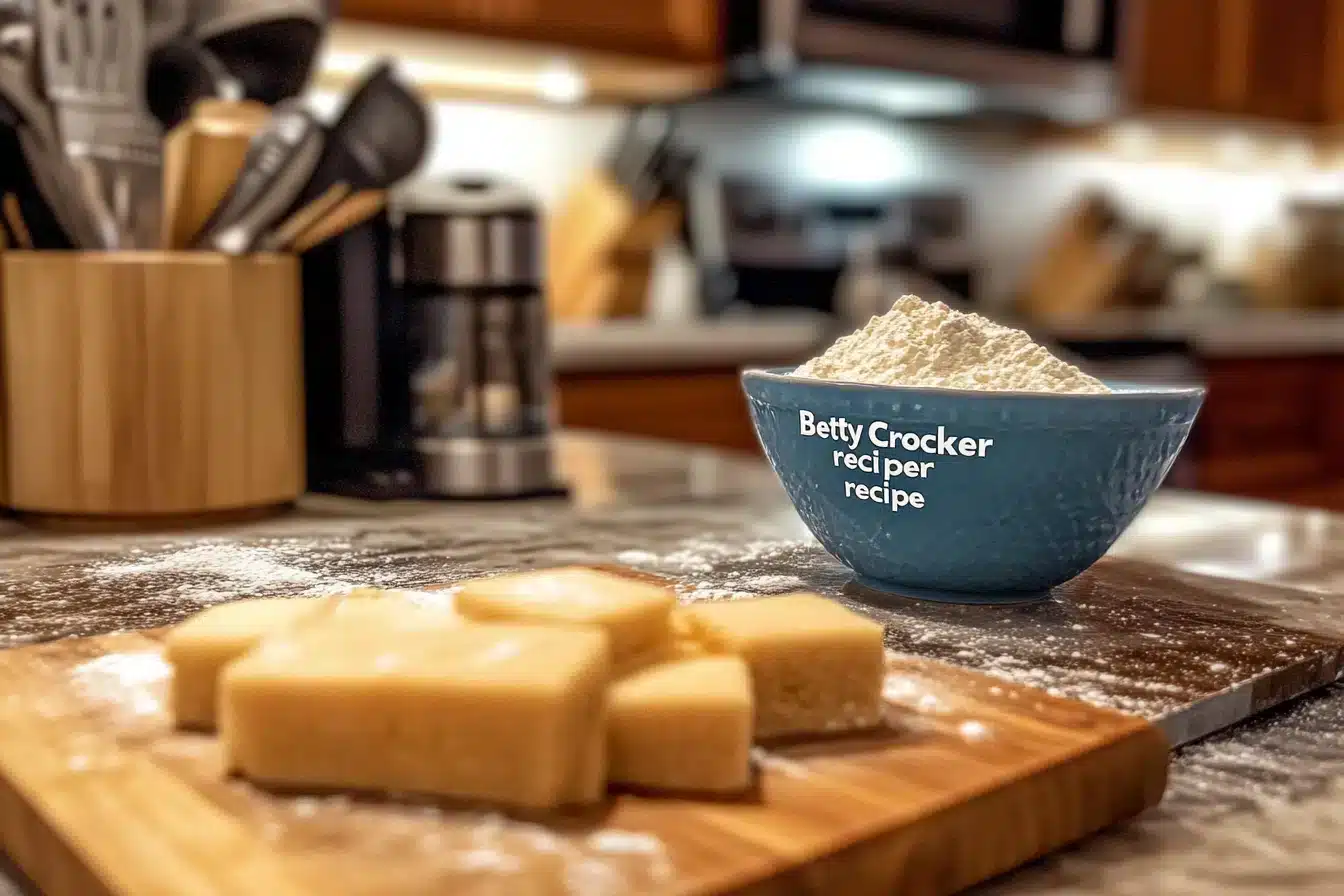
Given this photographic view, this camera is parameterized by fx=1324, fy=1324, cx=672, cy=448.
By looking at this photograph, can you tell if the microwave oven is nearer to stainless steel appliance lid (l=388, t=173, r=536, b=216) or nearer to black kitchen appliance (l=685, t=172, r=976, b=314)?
black kitchen appliance (l=685, t=172, r=976, b=314)

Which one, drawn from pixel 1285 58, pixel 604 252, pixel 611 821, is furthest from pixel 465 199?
pixel 1285 58

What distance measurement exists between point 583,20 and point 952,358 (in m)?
1.99

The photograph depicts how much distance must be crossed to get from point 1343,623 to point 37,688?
639mm

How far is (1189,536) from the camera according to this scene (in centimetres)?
103

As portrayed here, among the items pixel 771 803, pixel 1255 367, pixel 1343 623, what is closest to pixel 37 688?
pixel 771 803

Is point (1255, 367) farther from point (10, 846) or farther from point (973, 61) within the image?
point (10, 846)

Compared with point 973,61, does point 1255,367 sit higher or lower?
lower

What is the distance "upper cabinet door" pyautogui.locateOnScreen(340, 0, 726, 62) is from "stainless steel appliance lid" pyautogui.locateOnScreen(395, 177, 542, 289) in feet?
4.13

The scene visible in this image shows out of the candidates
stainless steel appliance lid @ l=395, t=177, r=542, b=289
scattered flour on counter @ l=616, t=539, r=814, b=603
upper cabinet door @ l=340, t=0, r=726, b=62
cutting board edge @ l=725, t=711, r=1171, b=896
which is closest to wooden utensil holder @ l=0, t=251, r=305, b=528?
stainless steel appliance lid @ l=395, t=177, r=542, b=289

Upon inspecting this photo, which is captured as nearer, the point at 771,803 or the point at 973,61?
the point at 771,803

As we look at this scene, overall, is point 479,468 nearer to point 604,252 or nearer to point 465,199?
point 465,199

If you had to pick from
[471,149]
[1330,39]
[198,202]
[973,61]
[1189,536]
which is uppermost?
[1330,39]

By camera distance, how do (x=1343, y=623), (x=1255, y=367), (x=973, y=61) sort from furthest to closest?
(x=1255, y=367), (x=973, y=61), (x=1343, y=623)

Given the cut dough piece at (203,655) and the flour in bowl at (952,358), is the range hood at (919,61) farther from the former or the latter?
the cut dough piece at (203,655)
